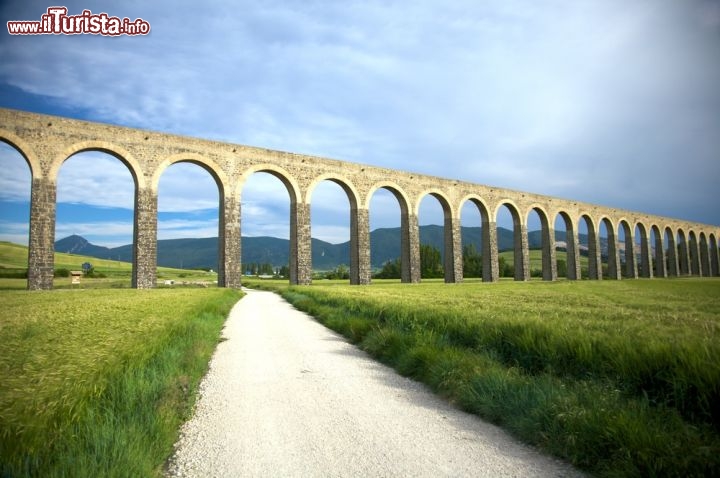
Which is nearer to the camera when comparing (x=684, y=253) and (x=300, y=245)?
(x=300, y=245)

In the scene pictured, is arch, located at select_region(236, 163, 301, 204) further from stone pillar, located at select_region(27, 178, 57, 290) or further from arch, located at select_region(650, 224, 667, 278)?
arch, located at select_region(650, 224, 667, 278)

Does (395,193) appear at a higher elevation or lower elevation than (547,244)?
higher

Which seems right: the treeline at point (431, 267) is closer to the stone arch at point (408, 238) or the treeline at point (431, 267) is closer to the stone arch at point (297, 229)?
the stone arch at point (408, 238)

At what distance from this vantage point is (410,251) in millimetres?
35625

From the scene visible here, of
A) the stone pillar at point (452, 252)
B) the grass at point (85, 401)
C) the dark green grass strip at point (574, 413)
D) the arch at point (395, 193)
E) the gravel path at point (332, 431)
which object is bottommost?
the gravel path at point (332, 431)

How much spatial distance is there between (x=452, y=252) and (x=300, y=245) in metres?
15.5

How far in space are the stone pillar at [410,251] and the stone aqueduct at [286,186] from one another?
0.09 metres

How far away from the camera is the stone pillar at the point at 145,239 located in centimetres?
2508

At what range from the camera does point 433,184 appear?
38031 millimetres

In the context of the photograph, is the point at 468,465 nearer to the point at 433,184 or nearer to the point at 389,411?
the point at 389,411

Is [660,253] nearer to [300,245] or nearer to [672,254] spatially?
[672,254]

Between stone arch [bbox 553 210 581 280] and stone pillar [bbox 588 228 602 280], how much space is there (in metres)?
3.76

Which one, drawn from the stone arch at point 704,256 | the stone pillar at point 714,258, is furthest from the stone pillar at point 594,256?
the stone pillar at point 714,258

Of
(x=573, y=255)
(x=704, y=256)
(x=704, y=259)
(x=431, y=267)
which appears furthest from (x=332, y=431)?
(x=704, y=256)
